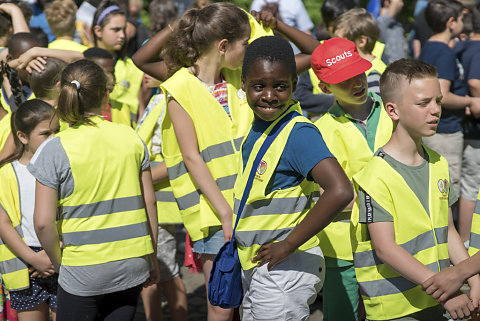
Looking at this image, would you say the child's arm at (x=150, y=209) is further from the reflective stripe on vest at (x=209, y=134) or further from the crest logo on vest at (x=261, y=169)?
the crest logo on vest at (x=261, y=169)

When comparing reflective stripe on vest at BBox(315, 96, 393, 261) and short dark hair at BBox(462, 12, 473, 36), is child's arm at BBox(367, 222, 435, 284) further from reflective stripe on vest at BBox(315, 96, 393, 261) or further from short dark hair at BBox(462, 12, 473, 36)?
→ short dark hair at BBox(462, 12, 473, 36)

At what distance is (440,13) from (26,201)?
4380mm

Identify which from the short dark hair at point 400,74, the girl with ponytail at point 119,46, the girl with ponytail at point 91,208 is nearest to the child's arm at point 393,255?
the short dark hair at point 400,74

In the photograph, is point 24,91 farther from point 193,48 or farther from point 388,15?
point 388,15

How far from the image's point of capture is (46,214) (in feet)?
10.7

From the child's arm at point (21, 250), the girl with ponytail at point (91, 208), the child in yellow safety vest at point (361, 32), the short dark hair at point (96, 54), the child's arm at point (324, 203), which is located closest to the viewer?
the child's arm at point (324, 203)

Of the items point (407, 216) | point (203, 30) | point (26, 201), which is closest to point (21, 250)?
point (26, 201)

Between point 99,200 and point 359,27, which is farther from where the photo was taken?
point 359,27

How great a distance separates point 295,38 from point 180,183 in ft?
4.18

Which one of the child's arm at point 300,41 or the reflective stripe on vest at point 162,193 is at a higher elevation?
the child's arm at point 300,41

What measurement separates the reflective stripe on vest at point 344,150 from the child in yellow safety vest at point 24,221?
1670 mm

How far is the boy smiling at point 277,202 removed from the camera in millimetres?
2875

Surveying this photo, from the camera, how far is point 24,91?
16.5 feet

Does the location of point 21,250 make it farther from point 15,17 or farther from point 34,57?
point 15,17
